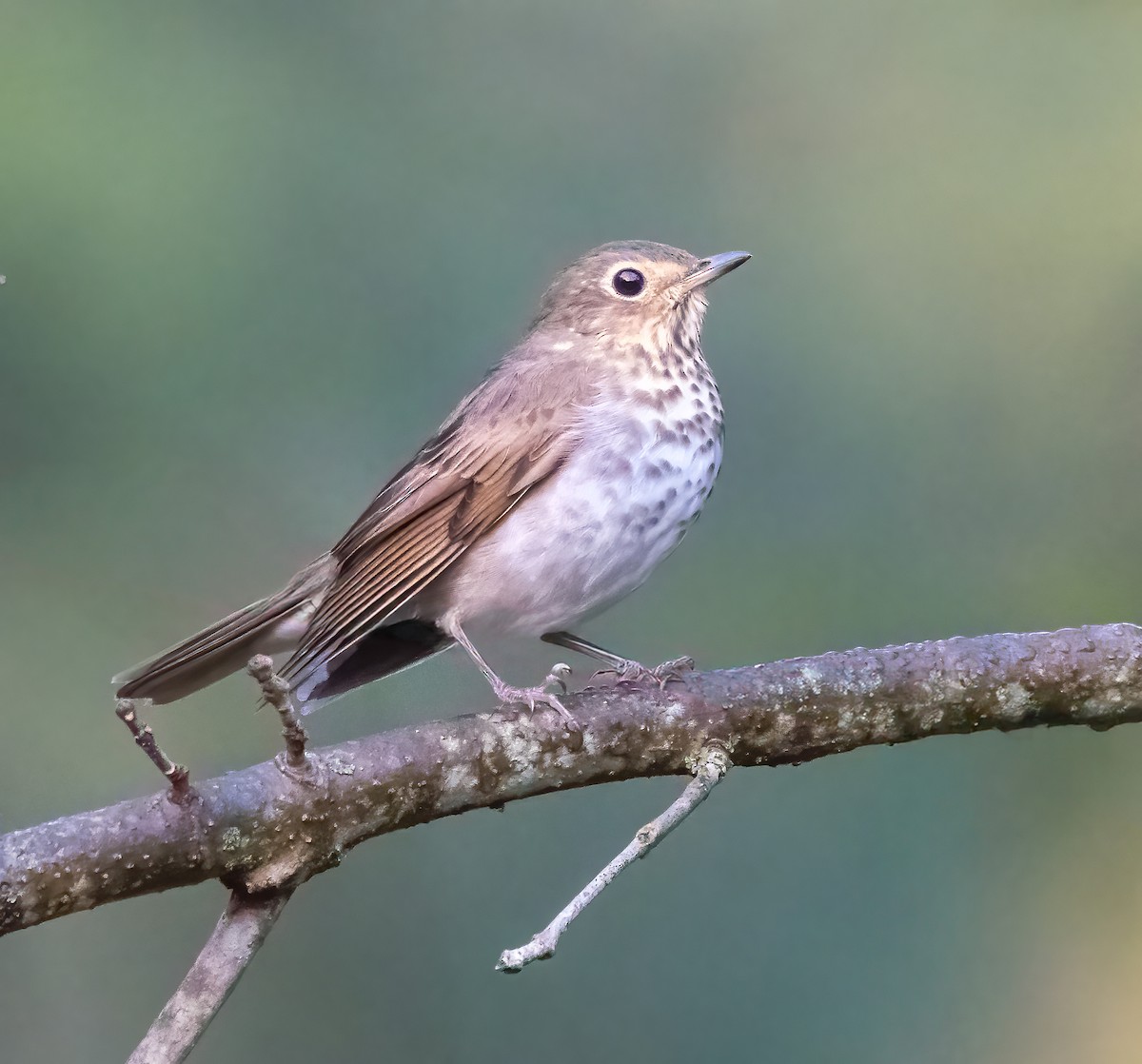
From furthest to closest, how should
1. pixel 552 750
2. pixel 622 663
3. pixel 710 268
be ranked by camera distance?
pixel 710 268 → pixel 622 663 → pixel 552 750

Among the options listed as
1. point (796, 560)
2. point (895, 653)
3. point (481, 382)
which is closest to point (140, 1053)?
point (895, 653)

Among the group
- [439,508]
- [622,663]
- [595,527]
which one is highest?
[439,508]

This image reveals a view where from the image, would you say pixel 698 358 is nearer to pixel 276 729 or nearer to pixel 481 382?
pixel 481 382

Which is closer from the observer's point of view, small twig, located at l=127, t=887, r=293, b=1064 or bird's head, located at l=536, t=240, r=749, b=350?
small twig, located at l=127, t=887, r=293, b=1064

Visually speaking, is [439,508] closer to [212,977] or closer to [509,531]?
[509,531]

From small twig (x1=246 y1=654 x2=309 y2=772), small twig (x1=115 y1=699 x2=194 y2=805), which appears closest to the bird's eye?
small twig (x1=246 y1=654 x2=309 y2=772)

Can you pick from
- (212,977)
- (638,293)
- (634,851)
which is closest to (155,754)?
(212,977)

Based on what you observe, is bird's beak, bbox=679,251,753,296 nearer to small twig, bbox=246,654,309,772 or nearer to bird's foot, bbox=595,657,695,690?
bird's foot, bbox=595,657,695,690
